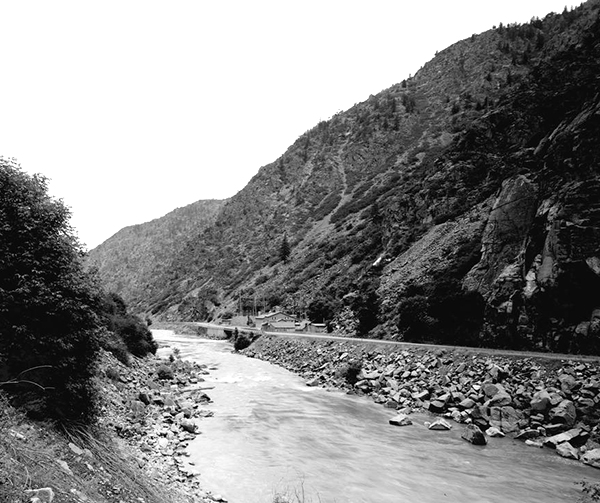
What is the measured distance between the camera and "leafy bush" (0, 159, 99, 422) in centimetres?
1053

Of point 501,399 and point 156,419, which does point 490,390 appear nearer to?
point 501,399

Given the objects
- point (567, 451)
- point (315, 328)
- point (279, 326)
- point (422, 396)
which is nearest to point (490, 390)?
point (422, 396)

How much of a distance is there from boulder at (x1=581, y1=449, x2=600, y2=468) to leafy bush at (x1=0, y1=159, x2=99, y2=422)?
16.9 metres

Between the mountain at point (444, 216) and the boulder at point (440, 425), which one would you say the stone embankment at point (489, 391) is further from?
the mountain at point (444, 216)

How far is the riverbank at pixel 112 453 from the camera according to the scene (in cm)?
655

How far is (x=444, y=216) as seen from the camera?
50781 millimetres

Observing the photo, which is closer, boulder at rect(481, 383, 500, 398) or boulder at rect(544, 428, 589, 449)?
boulder at rect(544, 428, 589, 449)

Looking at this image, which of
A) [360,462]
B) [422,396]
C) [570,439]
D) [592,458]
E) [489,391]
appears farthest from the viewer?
[422,396]

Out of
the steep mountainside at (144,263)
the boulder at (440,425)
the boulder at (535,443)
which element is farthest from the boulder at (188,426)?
the steep mountainside at (144,263)

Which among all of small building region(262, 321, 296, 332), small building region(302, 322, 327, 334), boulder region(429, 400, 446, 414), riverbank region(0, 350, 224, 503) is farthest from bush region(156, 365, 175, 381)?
small building region(262, 321, 296, 332)

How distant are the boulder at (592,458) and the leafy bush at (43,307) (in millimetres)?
16928

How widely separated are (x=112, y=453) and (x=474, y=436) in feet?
46.0

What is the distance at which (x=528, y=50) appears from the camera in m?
107

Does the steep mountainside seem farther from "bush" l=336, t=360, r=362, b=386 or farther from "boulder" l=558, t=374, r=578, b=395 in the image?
"boulder" l=558, t=374, r=578, b=395
